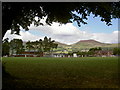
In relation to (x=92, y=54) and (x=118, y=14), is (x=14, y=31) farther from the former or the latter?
(x=92, y=54)

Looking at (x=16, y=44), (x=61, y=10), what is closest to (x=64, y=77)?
(x=61, y=10)

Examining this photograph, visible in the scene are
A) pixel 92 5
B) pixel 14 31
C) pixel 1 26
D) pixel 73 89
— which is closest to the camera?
pixel 73 89

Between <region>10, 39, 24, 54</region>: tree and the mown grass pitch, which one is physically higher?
<region>10, 39, 24, 54</region>: tree

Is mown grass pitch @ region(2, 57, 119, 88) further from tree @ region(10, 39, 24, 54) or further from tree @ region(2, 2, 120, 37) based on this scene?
tree @ region(10, 39, 24, 54)

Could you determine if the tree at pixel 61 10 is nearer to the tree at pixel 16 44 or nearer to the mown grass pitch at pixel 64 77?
the mown grass pitch at pixel 64 77

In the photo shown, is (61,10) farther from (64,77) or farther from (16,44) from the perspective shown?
(16,44)

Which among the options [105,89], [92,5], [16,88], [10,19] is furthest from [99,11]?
[16,88]

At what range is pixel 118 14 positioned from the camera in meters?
14.0

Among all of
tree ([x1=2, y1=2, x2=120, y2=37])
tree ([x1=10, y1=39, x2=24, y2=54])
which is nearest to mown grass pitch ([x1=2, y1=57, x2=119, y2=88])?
tree ([x1=2, y1=2, x2=120, y2=37])

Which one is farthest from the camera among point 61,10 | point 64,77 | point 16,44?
point 16,44

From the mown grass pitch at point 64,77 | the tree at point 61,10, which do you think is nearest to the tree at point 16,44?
the mown grass pitch at point 64,77

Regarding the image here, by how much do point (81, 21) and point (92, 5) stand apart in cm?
223

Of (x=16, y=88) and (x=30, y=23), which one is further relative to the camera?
(x=30, y=23)

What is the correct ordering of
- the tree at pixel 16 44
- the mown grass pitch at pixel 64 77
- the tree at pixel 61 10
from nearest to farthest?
the mown grass pitch at pixel 64 77 → the tree at pixel 61 10 → the tree at pixel 16 44
